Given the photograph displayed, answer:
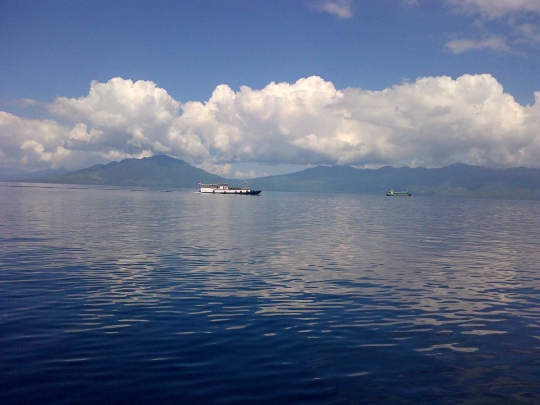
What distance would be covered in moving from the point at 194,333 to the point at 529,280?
3297 centimetres

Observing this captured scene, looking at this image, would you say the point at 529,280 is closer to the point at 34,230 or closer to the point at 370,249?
the point at 370,249

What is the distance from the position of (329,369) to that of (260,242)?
44.5 m

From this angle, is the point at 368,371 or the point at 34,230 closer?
the point at 368,371

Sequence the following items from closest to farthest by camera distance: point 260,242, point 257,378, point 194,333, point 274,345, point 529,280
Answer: point 257,378 < point 274,345 < point 194,333 < point 529,280 < point 260,242

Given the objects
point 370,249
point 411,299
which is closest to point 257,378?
point 411,299

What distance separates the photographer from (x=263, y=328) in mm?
24281

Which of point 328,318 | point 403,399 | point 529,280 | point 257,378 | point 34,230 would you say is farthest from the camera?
point 34,230

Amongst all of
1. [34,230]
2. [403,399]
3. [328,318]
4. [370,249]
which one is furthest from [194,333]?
[34,230]

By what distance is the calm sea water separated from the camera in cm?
1697

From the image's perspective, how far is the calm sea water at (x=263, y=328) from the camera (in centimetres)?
1697

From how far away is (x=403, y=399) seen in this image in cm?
1642

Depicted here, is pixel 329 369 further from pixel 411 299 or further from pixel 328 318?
pixel 411 299

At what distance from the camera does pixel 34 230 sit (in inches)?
2749

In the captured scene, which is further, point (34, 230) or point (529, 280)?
point (34, 230)
